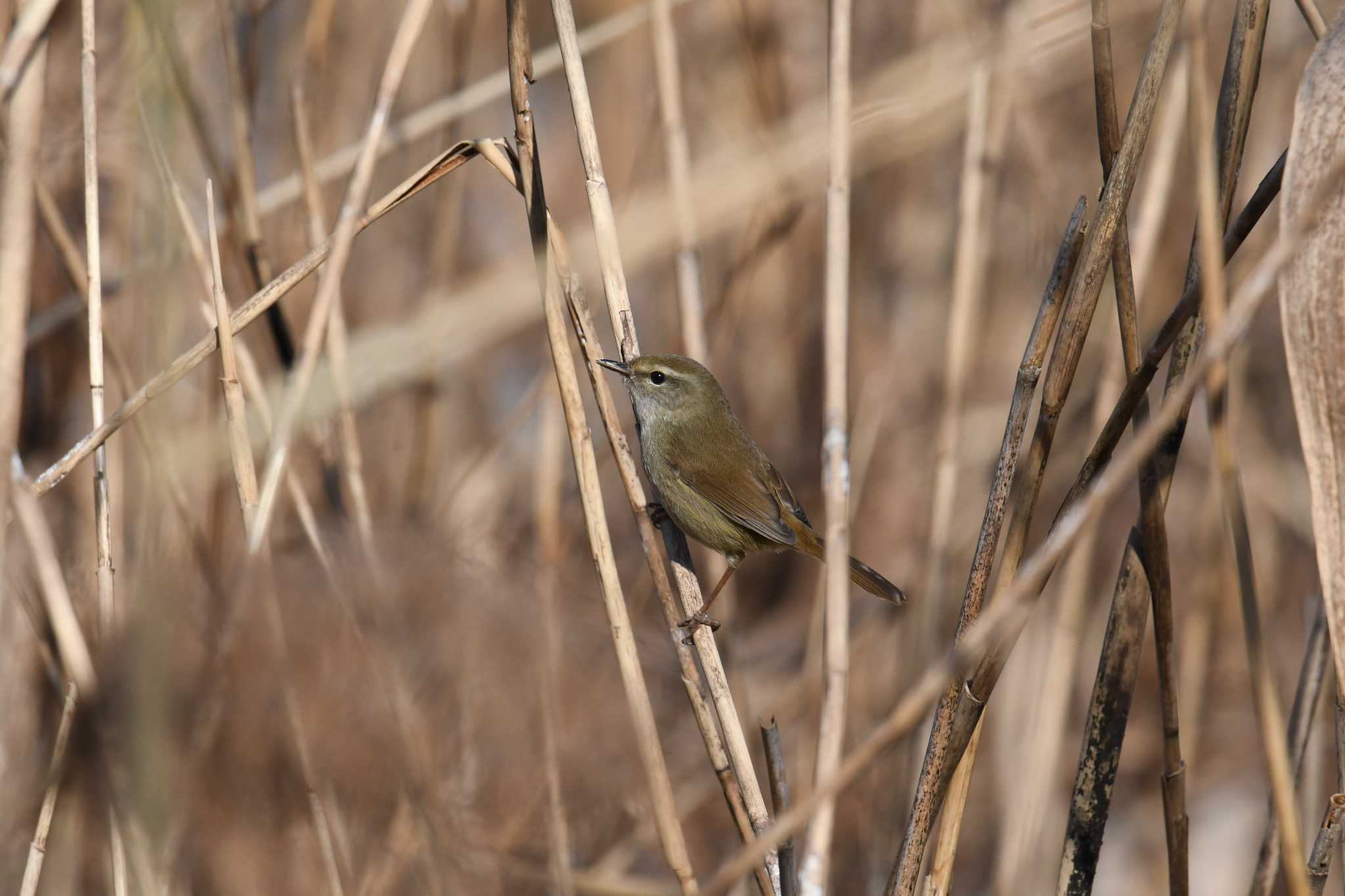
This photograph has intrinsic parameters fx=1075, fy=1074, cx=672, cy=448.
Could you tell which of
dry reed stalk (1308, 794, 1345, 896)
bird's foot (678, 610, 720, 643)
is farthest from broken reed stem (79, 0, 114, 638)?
dry reed stalk (1308, 794, 1345, 896)

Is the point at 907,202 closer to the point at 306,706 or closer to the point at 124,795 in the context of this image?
the point at 306,706

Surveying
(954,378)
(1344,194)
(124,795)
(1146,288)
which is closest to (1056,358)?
(1344,194)

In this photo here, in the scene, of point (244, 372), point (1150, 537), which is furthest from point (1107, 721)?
point (244, 372)

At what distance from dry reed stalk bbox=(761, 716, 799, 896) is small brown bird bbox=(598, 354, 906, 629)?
95 centimetres

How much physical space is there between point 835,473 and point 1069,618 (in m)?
1.49

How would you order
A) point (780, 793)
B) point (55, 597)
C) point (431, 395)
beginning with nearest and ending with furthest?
point (55, 597)
point (780, 793)
point (431, 395)

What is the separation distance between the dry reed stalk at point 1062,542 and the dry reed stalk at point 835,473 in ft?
0.29

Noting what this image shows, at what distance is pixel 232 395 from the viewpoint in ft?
5.73

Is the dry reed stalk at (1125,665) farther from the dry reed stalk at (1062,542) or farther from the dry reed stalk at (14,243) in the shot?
the dry reed stalk at (14,243)

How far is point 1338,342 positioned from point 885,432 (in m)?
2.60

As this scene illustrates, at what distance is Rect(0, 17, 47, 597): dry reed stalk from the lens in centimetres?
130

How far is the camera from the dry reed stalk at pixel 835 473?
4.06ft

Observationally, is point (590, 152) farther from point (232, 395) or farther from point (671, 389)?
point (671, 389)

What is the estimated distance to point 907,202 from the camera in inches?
143
